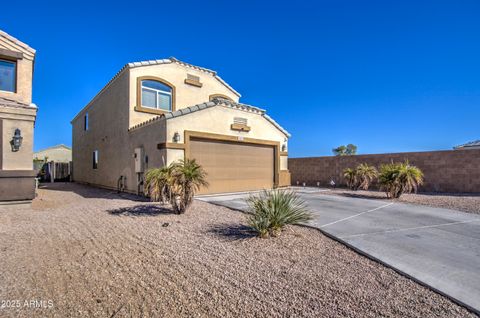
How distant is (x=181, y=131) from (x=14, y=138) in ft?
19.1

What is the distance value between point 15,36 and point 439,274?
15730mm

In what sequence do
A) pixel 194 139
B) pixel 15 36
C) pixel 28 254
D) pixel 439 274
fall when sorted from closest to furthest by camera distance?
1. pixel 439 274
2. pixel 28 254
3. pixel 15 36
4. pixel 194 139

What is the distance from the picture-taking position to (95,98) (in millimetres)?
18594

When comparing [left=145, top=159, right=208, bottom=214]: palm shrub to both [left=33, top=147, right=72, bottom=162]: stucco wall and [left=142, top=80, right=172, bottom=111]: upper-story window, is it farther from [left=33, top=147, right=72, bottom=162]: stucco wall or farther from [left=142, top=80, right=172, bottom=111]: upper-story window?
[left=33, top=147, right=72, bottom=162]: stucco wall

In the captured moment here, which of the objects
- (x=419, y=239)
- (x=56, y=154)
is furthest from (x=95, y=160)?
(x=56, y=154)

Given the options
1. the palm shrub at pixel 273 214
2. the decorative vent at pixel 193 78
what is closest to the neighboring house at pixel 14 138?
the decorative vent at pixel 193 78

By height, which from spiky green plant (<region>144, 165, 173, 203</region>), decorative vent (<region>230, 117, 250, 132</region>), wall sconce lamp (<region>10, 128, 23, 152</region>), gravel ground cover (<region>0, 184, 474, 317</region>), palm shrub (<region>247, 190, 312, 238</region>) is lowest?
gravel ground cover (<region>0, 184, 474, 317</region>)

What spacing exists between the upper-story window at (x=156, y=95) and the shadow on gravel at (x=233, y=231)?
10198 mm

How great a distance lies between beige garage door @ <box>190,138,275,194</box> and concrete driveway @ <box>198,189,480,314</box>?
10.3 feet

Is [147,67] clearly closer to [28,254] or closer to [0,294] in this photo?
[28,254]

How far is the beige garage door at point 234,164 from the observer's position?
1189 centimetres

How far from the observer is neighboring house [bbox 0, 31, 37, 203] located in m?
9.00

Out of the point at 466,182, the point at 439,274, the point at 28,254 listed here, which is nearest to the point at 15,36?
the point at 28,254

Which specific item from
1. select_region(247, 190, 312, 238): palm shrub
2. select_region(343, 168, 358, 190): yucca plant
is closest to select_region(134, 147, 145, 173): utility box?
select_region(247, 190, 312, 238): palm shrub
